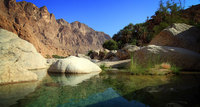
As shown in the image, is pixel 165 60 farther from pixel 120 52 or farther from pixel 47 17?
pixel 47 17

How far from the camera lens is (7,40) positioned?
7.93 meters

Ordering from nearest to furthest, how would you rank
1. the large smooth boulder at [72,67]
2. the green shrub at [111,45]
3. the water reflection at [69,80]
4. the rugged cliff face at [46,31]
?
1. the water reflection at [69,80]
2. the large smooth boulder at [72,67]
3. the green shrub at [111,45]
4. the rugged cliff face at [46,31]

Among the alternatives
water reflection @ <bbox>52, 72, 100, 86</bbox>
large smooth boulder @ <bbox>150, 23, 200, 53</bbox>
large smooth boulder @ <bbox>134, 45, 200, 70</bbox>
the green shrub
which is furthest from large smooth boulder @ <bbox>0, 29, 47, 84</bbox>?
the green shrub

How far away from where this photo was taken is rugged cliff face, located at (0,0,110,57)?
191ft

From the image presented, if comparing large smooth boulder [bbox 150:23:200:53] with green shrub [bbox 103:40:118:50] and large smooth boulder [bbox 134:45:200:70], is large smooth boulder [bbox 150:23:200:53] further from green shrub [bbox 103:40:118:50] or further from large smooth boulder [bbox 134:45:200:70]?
green shrub [bbox 103:40:118:50]

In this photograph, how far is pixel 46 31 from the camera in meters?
91.9

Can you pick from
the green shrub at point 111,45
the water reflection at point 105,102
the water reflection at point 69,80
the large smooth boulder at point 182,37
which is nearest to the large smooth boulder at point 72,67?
the water reflection at point 69,80

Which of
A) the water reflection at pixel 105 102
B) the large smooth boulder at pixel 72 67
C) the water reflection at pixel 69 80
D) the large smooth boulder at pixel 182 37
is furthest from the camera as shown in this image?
the large smooth boulder at pixel 182 37

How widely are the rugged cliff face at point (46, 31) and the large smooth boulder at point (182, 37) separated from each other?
4537 cm

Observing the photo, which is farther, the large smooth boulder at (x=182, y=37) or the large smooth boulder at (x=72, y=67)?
the large smooth boulder at (x=182, y=37)

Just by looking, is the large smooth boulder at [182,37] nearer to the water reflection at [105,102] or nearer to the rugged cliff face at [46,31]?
the water reflection at [105,102]

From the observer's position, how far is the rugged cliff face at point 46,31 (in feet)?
191

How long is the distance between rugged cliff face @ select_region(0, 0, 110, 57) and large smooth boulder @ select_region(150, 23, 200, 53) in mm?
45373

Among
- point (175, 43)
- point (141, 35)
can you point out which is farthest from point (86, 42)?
point (175, 43)
